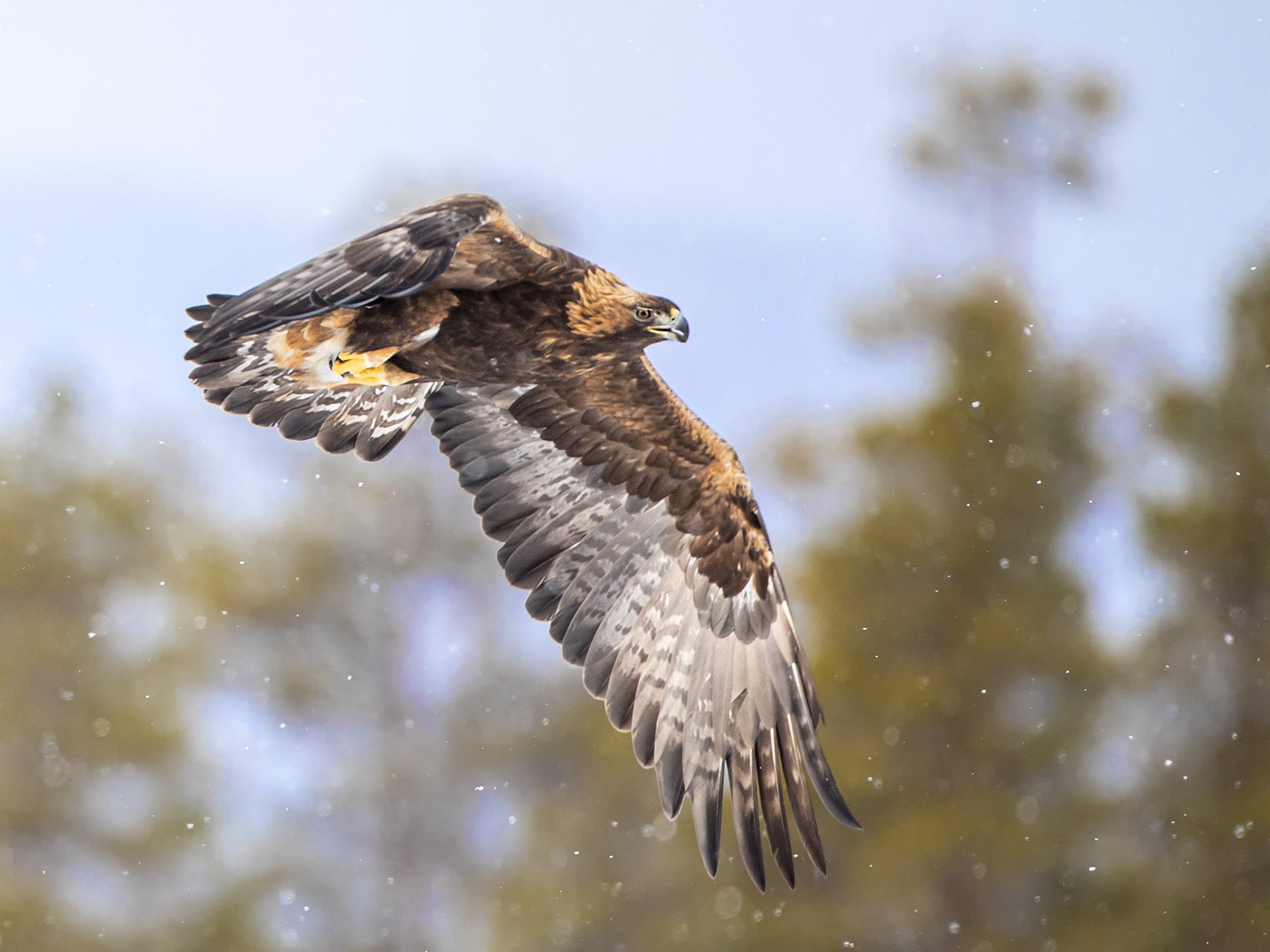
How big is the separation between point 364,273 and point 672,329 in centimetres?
163

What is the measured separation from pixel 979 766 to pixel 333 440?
38.9 feet

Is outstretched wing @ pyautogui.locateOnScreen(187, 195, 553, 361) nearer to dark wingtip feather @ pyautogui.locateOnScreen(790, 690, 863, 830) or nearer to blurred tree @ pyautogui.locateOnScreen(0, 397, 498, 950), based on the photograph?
dark wingtip feather @ pyautogui.locateOnScreen(790, 690, 863, 830)

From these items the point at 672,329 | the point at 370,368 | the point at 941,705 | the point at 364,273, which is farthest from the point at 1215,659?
the point at 364,273

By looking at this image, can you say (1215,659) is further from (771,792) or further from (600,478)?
(600,478)

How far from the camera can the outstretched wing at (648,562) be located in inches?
261

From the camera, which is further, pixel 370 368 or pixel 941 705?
pixel 941 705

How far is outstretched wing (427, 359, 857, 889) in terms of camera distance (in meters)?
6.62

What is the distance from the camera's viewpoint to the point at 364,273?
190 inches

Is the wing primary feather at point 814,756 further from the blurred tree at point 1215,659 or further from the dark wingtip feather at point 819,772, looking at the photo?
the blurred tree at point 1215,659

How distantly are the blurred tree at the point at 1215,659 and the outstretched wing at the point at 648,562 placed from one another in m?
11.0

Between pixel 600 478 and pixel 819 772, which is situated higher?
pixel 600 478

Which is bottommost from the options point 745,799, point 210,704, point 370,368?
point 210,704

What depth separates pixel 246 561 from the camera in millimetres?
19047

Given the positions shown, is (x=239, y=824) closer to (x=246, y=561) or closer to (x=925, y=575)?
(x=246, y=561)
